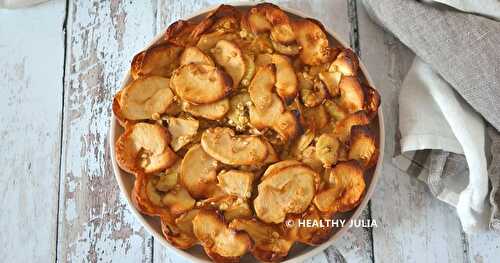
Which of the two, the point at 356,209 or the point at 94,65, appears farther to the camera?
the point at 94,65

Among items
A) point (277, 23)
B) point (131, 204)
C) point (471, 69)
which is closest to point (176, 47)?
point (277, 23)

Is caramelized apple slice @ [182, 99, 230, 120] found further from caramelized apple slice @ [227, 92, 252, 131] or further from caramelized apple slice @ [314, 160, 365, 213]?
caramelized apple slice @ [314, 160, 365, 213]

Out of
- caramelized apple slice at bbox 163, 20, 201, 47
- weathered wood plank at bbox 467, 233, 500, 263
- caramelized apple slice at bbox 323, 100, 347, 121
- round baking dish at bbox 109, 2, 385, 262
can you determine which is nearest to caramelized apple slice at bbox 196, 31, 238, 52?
caramelized apple slice at bbox 163, 20, 201, 47

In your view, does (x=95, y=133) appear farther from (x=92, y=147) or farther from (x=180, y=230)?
(x=180, y=230)

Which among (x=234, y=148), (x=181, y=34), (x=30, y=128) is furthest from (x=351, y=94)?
(x=30, y=128)

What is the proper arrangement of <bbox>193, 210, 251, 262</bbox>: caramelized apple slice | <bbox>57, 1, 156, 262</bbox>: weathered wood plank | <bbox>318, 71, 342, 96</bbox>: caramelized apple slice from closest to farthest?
<bbox>193, 210, 251, 262</bbox>: caramelized apple slice
<bbox>318, 71, 342, 96</bbox>: caramelized apple slice
<bbox>57, 1, 156, 262</bbox>: weathered wood plank

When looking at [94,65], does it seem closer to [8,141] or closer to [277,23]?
[8,141]

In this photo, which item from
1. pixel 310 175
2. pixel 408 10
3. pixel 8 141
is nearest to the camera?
pixel 310 175

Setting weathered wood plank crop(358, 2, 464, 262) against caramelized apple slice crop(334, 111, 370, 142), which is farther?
weathered wood plank crop(358, 2, 464, 262)
